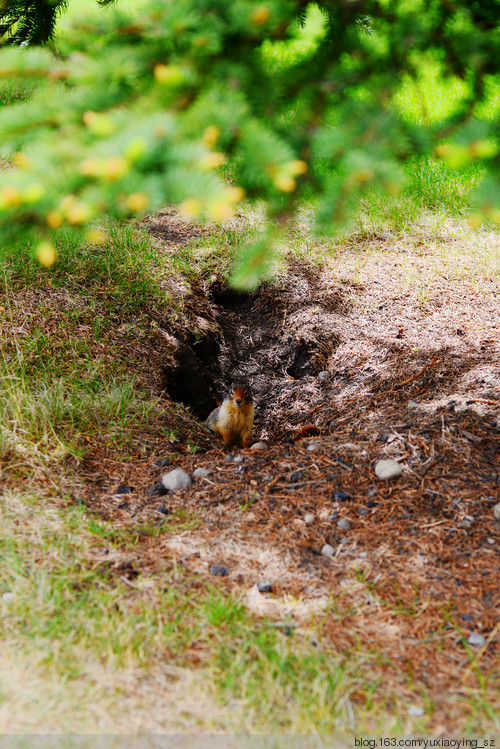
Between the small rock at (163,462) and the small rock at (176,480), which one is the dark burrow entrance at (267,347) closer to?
the small rock at (163,462)

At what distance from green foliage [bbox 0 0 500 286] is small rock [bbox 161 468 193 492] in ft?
4.46

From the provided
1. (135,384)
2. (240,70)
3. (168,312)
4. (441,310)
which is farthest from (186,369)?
(240,70)

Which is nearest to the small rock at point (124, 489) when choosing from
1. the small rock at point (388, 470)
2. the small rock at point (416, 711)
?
the small rock at point (388, 470)

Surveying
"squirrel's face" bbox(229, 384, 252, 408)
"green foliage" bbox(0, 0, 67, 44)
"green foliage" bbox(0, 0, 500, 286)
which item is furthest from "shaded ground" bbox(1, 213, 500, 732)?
"green foliage" bbox(0, 0, 67, 44)

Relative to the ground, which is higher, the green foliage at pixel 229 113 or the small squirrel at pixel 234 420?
the green foliage at pixel 229 113

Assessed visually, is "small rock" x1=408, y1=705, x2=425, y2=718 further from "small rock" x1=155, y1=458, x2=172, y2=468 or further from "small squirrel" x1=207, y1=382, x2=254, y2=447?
"small squirrel" x1=207, y1=382, x2=254, y2=447

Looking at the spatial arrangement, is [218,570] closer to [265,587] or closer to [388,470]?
[265,587]

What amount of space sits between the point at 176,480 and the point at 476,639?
159 centimetres

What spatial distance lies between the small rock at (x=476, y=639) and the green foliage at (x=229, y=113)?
155 centimetres

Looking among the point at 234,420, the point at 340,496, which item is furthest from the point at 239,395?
the point at 340,496

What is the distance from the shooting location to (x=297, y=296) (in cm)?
520

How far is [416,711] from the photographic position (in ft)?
6.41

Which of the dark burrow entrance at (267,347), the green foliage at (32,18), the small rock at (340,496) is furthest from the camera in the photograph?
the dark burrow entrance at (267,347)

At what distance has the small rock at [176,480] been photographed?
3.12 meters
